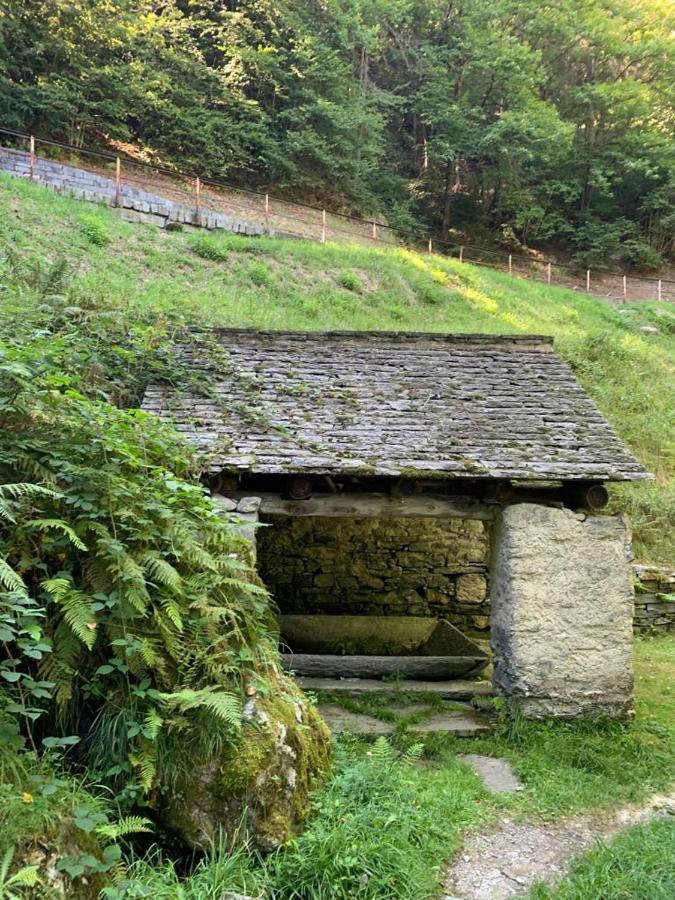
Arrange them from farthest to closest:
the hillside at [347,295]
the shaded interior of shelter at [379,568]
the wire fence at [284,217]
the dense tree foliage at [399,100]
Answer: the dense tree foliage at [399,100]
the wire fence at [284,217]
the hillside at [347,295]
the shaded interior of shelter at [379,568]

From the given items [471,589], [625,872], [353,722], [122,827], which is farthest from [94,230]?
[625,872]

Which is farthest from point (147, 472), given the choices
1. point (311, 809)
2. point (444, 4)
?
point (444, 4)

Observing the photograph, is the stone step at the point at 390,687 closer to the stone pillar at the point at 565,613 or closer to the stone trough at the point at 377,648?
the stone trough at the point at 377,648

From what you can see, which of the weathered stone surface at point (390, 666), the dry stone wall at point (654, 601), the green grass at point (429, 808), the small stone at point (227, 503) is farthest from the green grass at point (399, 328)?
the small stone at point (227, 503)

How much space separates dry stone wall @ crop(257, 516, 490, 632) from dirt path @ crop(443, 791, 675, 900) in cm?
458

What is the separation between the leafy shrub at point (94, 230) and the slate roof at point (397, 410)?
29.5 feet

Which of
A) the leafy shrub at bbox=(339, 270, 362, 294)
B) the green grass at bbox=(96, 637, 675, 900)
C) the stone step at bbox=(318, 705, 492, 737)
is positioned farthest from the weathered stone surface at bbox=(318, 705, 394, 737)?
the leafy shrub at bbox=(339, 270, 362, 294)

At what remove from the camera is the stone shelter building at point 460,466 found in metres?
5.48

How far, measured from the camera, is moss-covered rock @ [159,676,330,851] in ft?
9.62

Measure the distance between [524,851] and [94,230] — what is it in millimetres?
15188

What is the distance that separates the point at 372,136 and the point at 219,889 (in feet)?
95.9

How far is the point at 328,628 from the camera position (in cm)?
754

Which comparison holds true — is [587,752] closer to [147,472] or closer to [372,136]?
[147,472]

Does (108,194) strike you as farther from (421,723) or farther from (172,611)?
(172,611)
